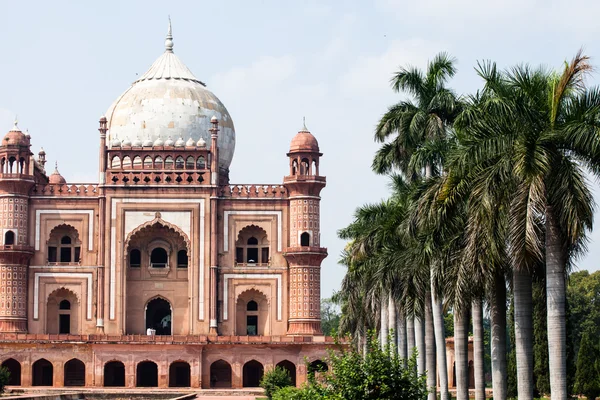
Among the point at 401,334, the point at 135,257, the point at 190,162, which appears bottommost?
the point at 401,334

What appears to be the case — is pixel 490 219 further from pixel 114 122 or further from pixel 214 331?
pixel 114 122

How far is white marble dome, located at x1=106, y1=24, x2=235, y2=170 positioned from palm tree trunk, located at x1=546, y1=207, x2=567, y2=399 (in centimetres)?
3815

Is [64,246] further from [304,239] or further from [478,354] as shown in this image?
[478,354]

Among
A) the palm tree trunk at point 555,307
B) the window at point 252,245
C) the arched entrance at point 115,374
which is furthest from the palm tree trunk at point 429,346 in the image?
the window at point 252,245

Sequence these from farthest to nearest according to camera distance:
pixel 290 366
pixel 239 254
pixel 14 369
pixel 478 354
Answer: pixel 239 254
pixel 290 366
pixel 14 369
pixel 478 354

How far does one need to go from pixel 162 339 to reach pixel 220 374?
363cm

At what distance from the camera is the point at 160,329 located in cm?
5375

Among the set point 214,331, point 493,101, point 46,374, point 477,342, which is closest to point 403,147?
point 477,342

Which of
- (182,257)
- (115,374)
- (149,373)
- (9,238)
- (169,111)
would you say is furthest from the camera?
(169,111)

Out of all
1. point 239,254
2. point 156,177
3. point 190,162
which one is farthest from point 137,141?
point 239,254

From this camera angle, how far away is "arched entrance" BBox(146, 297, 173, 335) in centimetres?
5300

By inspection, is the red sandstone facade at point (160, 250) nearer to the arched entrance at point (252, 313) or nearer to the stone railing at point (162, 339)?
the arched entrance at point (252, 313)

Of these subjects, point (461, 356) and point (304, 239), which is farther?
point (304, 239)

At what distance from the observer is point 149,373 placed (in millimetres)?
50094
